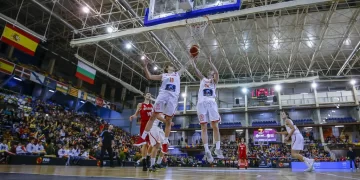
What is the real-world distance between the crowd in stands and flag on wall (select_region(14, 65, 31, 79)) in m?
1.75

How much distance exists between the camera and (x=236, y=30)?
18.9 metres

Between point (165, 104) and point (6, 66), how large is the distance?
1920 centimetres

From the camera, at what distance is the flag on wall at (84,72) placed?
711 inches

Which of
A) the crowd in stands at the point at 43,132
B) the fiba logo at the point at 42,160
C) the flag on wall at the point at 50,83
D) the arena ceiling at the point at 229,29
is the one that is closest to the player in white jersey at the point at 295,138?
the crowd in stands at the point at 43,132

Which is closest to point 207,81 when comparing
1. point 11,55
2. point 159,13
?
point 159,13

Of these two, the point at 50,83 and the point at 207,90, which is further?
the point at 50,83

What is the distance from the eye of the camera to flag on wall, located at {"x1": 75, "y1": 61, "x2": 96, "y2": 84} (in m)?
18.1

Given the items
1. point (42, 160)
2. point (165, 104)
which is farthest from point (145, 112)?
point (42, 160)

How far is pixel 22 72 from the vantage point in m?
20.2

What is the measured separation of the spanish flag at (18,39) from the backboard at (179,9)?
960cm

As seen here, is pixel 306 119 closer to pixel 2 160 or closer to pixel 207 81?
pixel 207 81

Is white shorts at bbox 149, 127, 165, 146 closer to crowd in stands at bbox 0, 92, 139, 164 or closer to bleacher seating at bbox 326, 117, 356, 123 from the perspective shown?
crowd in stands at bbox 0, 92, 139, 164

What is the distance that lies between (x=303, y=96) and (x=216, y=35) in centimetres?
1625

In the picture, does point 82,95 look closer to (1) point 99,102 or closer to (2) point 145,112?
(1) point 99,102
